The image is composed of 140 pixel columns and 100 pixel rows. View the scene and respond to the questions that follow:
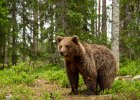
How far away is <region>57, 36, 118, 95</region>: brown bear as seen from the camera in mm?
9156

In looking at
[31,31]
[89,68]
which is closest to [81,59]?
[89,68]

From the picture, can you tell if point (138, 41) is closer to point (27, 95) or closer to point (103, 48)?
point (103, 48)

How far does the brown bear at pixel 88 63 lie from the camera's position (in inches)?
360

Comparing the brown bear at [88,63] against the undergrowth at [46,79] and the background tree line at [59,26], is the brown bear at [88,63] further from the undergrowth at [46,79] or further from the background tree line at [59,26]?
the background tree line at [59,26]

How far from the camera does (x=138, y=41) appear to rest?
57.4 ft

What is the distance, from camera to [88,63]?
9273mm

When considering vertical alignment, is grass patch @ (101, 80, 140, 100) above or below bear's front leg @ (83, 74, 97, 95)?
below

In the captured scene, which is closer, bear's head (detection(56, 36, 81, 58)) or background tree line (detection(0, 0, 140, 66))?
bear's head (detection(56, 36, 81, 58))

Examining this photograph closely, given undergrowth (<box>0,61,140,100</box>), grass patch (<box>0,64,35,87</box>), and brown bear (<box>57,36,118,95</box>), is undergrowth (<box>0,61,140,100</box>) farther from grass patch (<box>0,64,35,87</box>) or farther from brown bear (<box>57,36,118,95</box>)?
brown bear (<box>57,36,118,95</box>)

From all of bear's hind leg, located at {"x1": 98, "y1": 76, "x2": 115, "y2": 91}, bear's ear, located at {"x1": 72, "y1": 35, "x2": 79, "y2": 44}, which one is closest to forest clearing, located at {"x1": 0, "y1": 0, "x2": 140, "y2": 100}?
bear's ear, located at {"x1": 72, "y1": 35, "x2": 79, "y2": 44}

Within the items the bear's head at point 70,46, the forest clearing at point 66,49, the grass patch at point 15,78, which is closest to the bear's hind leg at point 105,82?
the forest clearing at point 66,49

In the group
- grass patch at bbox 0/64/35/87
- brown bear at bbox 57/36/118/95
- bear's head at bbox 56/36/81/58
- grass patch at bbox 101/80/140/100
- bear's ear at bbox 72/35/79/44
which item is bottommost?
grass patch at bbox 101/80/140/100

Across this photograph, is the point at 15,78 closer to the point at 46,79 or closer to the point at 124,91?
the point at 46,79

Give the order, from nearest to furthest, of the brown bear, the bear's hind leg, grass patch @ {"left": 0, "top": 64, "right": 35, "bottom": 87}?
1. the brown bear
2. the bear's hind leg
3. grass patch @ {"left": 0, "top": 64, "right": 35, "bottom": 87}
